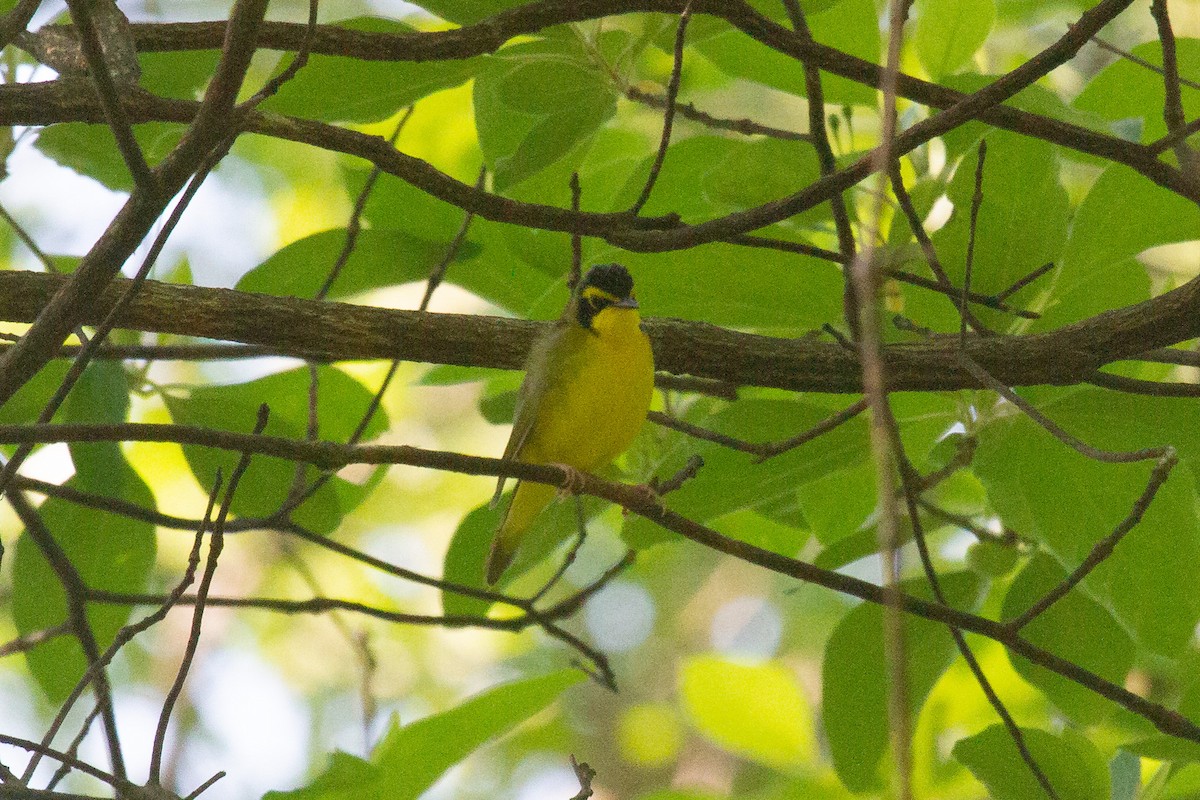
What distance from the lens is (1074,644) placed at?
10.4ft

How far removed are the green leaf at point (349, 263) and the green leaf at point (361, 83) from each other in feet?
1.54

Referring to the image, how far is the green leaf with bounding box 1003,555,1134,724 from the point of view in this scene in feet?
10.3

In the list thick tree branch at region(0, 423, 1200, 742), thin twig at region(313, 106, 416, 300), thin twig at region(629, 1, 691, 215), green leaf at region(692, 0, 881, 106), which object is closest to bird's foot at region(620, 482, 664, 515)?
thick tree branch at region(0, 423, 1200, 742)

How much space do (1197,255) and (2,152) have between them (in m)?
6.09

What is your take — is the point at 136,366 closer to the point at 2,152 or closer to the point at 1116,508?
the point at 2,152

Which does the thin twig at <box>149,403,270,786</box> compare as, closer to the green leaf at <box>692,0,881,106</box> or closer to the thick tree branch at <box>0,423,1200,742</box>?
the thick tree branch at <box>0,423,1200,742</box>

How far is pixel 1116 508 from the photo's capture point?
113 inches

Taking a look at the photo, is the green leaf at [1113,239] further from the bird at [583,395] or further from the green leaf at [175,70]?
the green leaf at [175,70]

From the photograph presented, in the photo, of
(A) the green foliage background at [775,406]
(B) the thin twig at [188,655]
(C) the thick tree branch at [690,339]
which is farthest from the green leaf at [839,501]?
(B) the thin twig at [188,655]

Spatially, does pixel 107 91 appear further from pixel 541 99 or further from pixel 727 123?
pixel 727 123

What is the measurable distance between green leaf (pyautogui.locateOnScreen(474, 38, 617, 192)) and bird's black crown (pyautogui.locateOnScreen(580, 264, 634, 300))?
0.76 m

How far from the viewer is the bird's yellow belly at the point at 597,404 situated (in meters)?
3.64

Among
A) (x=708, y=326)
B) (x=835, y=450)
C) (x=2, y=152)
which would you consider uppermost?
(x=2, y=152)

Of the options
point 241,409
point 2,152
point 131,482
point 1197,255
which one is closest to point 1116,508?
point 241,409
